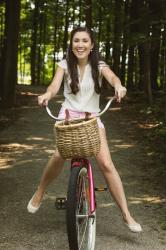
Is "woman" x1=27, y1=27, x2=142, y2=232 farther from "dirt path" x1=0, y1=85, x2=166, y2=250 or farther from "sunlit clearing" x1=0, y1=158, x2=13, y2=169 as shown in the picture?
"sunlit clearing" x1=0, y1=158, x2=13, y2=169

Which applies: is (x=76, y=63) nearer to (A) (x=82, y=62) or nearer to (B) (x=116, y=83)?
(A) (x=82, y=62)

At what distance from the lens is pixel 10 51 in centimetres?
1662

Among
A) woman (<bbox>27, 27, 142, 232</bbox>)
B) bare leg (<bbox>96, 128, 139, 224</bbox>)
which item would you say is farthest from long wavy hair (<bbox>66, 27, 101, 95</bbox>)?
bare leg (<bbox>96, 128, 139, 224</bbox>)

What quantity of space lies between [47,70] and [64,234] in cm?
4120

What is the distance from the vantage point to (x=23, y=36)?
3847 cm

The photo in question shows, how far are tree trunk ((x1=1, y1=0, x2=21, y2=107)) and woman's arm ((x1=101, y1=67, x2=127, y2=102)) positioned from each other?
481 inches

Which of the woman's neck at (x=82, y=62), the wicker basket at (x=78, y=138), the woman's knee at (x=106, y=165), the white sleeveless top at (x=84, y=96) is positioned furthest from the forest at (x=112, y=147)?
the woman's neck at (x=82, y=62)

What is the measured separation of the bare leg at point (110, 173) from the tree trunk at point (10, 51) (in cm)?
1214

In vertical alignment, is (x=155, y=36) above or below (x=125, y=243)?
above

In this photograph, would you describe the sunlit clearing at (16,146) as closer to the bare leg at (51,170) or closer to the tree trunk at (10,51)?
the bare leg at (51,170)

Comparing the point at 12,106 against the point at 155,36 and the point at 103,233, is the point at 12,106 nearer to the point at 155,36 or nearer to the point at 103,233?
the point at 155,36

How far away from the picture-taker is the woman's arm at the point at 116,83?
4.26m

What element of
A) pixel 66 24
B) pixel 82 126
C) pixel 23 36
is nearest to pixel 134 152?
pixel 82 126

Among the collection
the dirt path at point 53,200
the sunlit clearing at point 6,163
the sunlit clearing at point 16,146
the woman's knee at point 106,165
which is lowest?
the dirt path at point 53,200
